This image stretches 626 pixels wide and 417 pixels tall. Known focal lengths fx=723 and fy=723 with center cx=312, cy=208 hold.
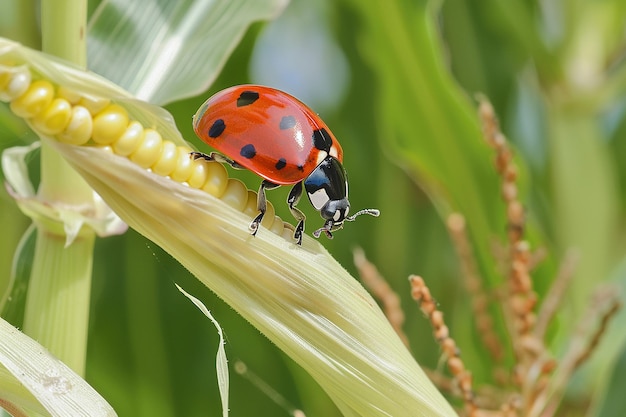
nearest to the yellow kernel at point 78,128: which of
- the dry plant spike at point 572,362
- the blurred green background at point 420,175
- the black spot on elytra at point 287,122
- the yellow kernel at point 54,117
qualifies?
the yellow kernel at point 54,117

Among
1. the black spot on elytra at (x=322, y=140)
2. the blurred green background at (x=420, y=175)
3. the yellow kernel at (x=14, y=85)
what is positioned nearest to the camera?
the yellow kernel at (x=14, y=85)

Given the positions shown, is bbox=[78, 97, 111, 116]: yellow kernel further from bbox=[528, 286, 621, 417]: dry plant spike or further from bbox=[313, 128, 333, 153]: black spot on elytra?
bbox=[528, 286, 621, 417]: dry plant spike

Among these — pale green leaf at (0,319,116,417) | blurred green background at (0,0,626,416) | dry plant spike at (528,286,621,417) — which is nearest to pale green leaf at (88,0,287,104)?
blurred green background at (0,0,626,416)

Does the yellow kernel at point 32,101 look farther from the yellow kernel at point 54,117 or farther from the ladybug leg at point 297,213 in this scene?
the ladybug leg at point 297,213

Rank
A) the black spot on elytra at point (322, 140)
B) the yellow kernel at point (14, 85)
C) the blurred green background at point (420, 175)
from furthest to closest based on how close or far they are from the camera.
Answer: the blurred green background at point (420, 175), the black spot on elytra at point (322, 140), the yellow kernel at point (14, 85)

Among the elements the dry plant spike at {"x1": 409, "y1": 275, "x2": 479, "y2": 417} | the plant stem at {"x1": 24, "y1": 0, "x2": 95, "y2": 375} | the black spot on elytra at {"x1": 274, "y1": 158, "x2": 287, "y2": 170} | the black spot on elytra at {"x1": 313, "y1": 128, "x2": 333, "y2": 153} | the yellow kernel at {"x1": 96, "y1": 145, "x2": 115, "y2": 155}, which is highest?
the black spot on elytra at {"x1": 313, "y1": 128, "x2": 333, "y2": 153}

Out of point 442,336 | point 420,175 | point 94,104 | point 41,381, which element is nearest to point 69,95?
point 94,104

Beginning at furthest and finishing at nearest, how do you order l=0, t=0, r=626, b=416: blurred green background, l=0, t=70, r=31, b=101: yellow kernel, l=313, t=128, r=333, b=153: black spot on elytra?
l=0, t=0, r=626, b=416: blurred green background → l=313, t=128, r=333, b=153: black spot on elytra → l=0, t=70, r=31, b=101: yellow kernel

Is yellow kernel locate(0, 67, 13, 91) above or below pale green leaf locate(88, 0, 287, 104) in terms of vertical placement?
above

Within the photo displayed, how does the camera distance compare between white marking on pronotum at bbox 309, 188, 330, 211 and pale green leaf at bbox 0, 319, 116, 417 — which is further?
white marking on pronotum at bbox 309, 188, 330, 211

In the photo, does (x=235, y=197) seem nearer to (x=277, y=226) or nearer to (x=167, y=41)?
(x=277, y=226)
